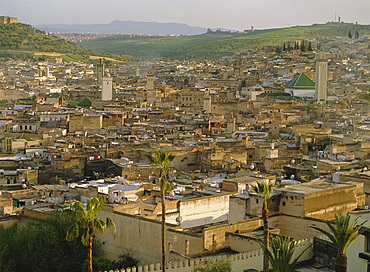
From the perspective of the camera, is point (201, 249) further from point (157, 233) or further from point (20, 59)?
point (20, 59)

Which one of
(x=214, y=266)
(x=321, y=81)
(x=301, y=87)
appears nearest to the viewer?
(x=214, y=266)

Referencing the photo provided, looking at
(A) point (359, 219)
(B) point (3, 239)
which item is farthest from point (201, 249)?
(B) point (3, 239)

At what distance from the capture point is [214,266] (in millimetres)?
9539

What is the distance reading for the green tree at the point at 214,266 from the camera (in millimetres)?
9523

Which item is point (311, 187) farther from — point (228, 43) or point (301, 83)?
point (228, 43)

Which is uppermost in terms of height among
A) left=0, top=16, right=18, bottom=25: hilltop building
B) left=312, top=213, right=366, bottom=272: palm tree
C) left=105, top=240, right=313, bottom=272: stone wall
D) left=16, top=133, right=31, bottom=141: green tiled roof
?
left=0, top=16, right=18, bottom=25: hilltop building

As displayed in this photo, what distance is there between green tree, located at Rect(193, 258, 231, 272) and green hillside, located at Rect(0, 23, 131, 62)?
85.9 metres

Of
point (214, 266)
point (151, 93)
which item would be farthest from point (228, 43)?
point (214, 266)

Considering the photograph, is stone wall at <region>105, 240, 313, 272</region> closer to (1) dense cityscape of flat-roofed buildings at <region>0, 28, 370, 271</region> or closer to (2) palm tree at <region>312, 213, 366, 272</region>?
(1) dense cityscape of flat-roofed buildings at <region>0, 28, 370, 271</region>

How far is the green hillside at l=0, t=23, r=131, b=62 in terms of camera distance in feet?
311

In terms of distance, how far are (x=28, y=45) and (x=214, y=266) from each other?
95.0m

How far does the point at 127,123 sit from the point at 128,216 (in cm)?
2280

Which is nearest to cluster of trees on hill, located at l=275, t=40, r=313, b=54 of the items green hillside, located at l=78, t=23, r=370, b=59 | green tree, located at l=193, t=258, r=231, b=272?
green hillside, located at l=78, t=23, r=370, b=59

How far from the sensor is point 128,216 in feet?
41.1
